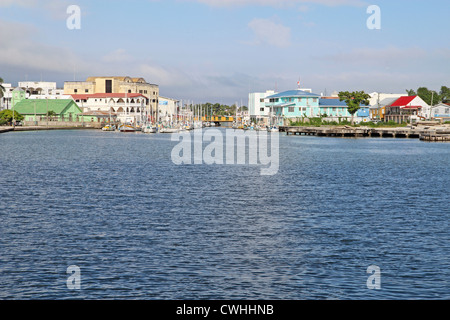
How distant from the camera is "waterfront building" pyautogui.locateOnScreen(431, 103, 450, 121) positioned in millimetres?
182625

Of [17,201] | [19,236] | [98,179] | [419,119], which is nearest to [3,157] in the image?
[98,179]

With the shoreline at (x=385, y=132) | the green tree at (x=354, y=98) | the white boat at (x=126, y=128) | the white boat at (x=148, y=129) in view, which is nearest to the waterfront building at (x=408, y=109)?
the green tree at (x=354, y=98)

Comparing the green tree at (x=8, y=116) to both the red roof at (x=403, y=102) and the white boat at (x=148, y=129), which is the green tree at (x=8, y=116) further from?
the red roof at (x=403, y=102)

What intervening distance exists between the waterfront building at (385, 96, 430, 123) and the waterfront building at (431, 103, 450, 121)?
344 centimetres

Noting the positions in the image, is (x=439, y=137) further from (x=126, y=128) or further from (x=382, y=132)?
(x=126, y=128)

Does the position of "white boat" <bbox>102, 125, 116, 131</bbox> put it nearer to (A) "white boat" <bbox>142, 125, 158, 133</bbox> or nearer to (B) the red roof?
(A) "white boat" <bbox>142, 125, 158, 133</bbox>

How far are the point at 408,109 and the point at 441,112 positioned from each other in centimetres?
1100

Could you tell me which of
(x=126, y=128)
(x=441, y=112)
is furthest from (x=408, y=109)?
(x=126, y=128)

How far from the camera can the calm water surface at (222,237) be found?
19297 mm

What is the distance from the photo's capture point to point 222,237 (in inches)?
1048

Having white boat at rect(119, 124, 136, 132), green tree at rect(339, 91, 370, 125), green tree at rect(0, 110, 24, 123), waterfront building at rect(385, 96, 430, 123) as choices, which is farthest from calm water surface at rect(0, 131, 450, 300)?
waterfront building at rect(385, 96, 430, 123)

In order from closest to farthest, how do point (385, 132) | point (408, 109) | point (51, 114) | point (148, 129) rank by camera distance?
point (385, 132) → point (148, 129) → point (408, 109) → point (51, 114)
